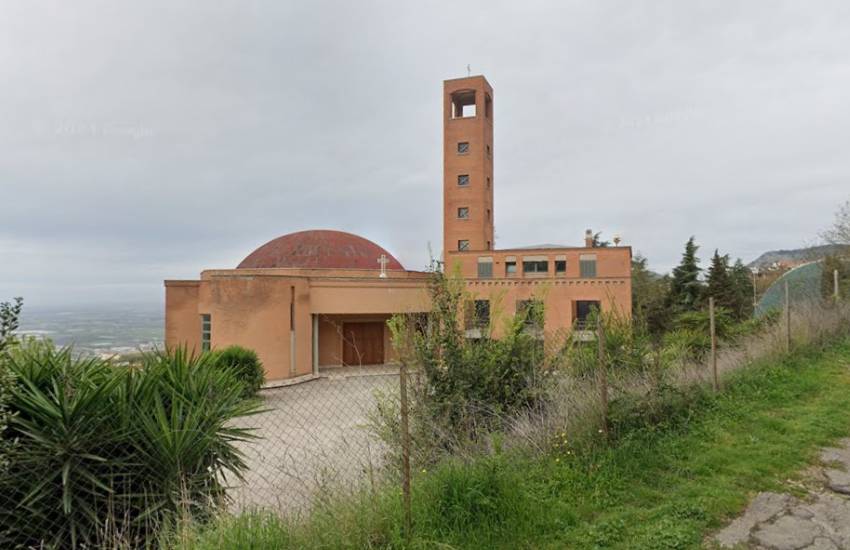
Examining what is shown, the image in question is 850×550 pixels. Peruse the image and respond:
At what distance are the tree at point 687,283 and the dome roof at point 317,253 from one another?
21193mm

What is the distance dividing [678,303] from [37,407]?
125 ft

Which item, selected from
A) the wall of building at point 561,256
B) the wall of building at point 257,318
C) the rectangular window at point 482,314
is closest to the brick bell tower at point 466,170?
the wall of building at point 561,256

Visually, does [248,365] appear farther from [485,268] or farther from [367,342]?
[485,268]

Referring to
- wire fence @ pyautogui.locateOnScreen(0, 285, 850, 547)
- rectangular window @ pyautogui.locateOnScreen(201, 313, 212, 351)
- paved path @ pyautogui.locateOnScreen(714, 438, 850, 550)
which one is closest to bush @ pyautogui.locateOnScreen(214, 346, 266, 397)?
rectangular window @ pyautogui.locateOnScreen(201, 313, 212, 351)

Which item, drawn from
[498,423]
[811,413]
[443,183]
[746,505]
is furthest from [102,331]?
[443,183]

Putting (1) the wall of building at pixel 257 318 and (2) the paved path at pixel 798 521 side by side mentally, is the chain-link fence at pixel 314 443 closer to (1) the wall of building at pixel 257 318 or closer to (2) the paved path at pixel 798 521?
(1) the wall of building at pixel 257 318

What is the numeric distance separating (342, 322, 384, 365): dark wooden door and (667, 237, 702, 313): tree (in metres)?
22.3

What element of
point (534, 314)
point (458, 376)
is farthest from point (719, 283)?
point (458, 376)

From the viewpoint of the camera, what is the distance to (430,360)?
583 centimetres

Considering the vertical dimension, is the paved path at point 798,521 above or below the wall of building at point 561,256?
below

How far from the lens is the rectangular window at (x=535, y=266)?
2509 cm

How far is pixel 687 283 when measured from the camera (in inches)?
1359

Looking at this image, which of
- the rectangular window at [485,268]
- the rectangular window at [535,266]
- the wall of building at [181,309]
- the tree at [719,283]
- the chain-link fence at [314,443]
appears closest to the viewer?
the chain-link fence at [314,443]

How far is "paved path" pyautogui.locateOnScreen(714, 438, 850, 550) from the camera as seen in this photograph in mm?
3053
